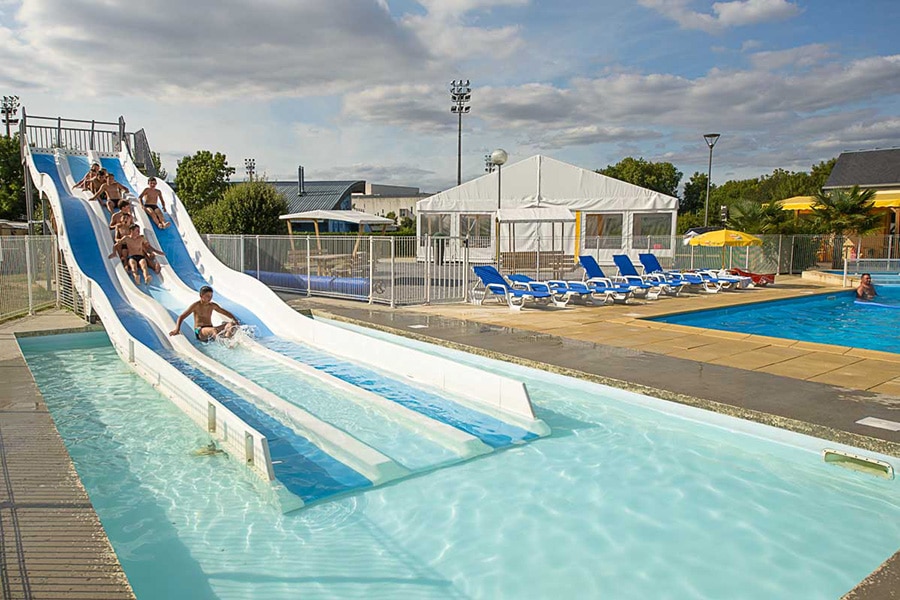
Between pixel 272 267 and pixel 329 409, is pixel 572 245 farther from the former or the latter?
pixel 329 409

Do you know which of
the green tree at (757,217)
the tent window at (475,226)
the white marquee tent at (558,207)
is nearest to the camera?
the green tree at (757,217)

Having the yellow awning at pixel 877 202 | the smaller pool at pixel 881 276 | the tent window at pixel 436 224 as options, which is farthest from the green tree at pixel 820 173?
the tent window at pixel 436 224

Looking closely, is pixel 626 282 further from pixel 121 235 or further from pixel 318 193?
pixel 318 193

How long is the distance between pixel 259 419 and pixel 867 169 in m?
38.4

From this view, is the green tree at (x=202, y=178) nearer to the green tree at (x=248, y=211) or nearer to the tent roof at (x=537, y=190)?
the green tree at (x=248, y=211)

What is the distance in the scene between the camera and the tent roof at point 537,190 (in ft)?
85.2

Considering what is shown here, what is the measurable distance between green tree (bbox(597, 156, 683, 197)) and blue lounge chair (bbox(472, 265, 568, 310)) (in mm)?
44945

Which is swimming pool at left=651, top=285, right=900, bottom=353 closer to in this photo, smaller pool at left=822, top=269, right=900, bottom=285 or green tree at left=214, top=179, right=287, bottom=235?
smaller pool at left=822, top=269, right=900, bottom=285

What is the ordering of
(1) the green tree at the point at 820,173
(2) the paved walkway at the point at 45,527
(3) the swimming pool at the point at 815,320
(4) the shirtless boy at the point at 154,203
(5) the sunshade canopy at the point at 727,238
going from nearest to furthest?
(2) the paved walkway at the point at 45,527, (3) the swimming pool at the point at 815,320, (4) the shirtless boy at the point at 154,203, (5) the sunshade canopy at the point at 727,238, (1) the green tree at the point at 820,173

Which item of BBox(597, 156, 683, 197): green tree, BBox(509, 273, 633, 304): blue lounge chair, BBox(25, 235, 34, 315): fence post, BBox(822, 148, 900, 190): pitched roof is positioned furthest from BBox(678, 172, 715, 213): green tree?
BBox(25, 235, 34, 315): fence post

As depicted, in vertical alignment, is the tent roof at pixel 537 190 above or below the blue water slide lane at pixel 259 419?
above

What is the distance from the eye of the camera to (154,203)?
16.3 meters

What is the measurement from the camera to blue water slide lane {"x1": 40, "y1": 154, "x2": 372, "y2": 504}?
5230 mm

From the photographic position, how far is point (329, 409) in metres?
7.25
